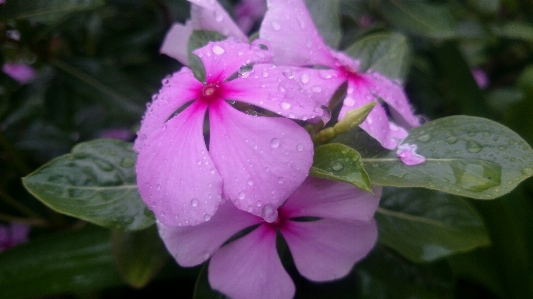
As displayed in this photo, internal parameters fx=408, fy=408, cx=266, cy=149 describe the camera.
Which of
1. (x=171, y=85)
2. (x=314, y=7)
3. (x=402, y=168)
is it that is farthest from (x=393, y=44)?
(x=171, y=85)

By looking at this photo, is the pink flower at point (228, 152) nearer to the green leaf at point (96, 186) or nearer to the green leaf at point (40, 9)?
the green leaf at point (96, 186)

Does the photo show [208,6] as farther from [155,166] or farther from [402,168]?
[402,168]

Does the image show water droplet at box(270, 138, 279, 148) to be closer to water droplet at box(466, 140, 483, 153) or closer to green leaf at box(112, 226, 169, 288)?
water droplet at box(466, 140, 483, 153)

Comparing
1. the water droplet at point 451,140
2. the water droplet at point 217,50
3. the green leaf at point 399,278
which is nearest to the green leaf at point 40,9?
the water droplet at point 217,50

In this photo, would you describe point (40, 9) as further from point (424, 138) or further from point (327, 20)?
point (424, 138)

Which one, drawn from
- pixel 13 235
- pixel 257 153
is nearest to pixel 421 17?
pixel 257 153

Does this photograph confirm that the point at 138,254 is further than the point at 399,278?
No

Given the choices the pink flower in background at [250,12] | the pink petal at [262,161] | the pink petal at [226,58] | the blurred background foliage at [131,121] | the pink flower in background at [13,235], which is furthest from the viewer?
the pink flower in background at [250,12]
